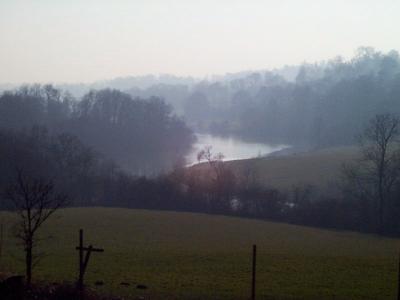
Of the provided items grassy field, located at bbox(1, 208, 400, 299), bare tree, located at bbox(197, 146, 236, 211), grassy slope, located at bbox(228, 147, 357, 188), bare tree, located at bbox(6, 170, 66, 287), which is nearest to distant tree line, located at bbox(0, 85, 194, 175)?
grassy slope, located at bbox(228, 147, 357, 188)

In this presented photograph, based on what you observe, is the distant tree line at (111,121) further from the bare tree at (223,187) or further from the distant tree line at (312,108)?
the bare tree at (223,187)

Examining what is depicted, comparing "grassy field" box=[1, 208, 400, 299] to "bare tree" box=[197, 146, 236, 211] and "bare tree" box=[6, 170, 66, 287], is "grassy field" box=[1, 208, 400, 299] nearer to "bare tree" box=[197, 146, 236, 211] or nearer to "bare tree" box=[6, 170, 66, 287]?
"bare tree" box=[6, 170, 66, 287]

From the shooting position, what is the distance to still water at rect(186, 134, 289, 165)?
93.0m

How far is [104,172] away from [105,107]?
1901 inches

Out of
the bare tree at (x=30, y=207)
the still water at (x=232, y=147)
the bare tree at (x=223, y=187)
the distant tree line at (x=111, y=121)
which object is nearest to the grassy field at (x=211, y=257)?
the bare tree at (x=30, y=207)

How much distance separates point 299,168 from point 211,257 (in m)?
43.1

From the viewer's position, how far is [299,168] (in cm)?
6962

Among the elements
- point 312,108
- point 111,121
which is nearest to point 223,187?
point 111,121

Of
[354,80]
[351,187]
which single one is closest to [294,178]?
[351,187]

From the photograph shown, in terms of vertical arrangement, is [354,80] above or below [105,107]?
above

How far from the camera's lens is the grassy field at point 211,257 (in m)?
20.1

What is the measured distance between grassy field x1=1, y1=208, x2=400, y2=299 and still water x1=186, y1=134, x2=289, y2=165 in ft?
134

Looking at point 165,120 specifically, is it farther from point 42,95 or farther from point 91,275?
point 91,275

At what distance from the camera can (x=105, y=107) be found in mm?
108250
